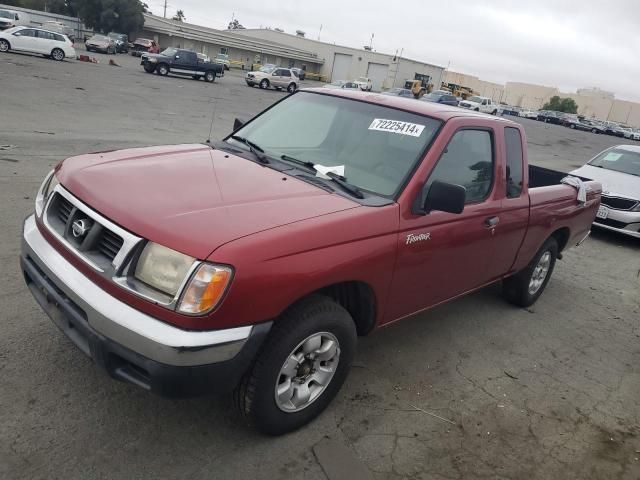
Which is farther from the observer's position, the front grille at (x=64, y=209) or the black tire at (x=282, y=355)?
the front grille at (x=64, y=209)

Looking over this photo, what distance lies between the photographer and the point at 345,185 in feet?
10.6

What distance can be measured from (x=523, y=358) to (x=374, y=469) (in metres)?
2.12

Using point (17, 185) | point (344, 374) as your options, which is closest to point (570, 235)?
point (344, 374)

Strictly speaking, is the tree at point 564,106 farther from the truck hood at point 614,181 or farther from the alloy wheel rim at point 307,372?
the alloy wheel rim at point 307,372

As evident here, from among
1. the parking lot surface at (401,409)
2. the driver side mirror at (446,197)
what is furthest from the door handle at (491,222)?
the parking lot surface at (401,409)

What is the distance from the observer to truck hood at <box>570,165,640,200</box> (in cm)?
895

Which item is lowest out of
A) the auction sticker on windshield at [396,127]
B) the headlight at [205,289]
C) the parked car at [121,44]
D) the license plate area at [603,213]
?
the license plate area at [603,213]

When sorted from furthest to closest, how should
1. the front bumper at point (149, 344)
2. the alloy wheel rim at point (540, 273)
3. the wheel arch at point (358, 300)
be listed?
the alloy wheel rim at point (540, 273) < the wheel arch at point (358, 300) < the front bumper at point (149, 344)

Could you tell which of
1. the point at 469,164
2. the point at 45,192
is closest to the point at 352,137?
the point at 469,164

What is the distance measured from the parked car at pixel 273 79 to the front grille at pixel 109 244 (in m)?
36.8

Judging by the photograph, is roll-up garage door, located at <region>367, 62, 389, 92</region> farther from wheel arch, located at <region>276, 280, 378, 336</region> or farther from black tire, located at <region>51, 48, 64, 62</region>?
wheel arch, located at <region>276, 280, 378, 336</region>

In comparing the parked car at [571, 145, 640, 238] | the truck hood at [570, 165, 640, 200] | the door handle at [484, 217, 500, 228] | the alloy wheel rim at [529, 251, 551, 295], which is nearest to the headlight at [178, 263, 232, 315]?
the door handle at [484, 217, 500, 228]

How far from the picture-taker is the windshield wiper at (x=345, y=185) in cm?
314

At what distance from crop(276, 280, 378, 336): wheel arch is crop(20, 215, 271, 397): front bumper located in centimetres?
65
